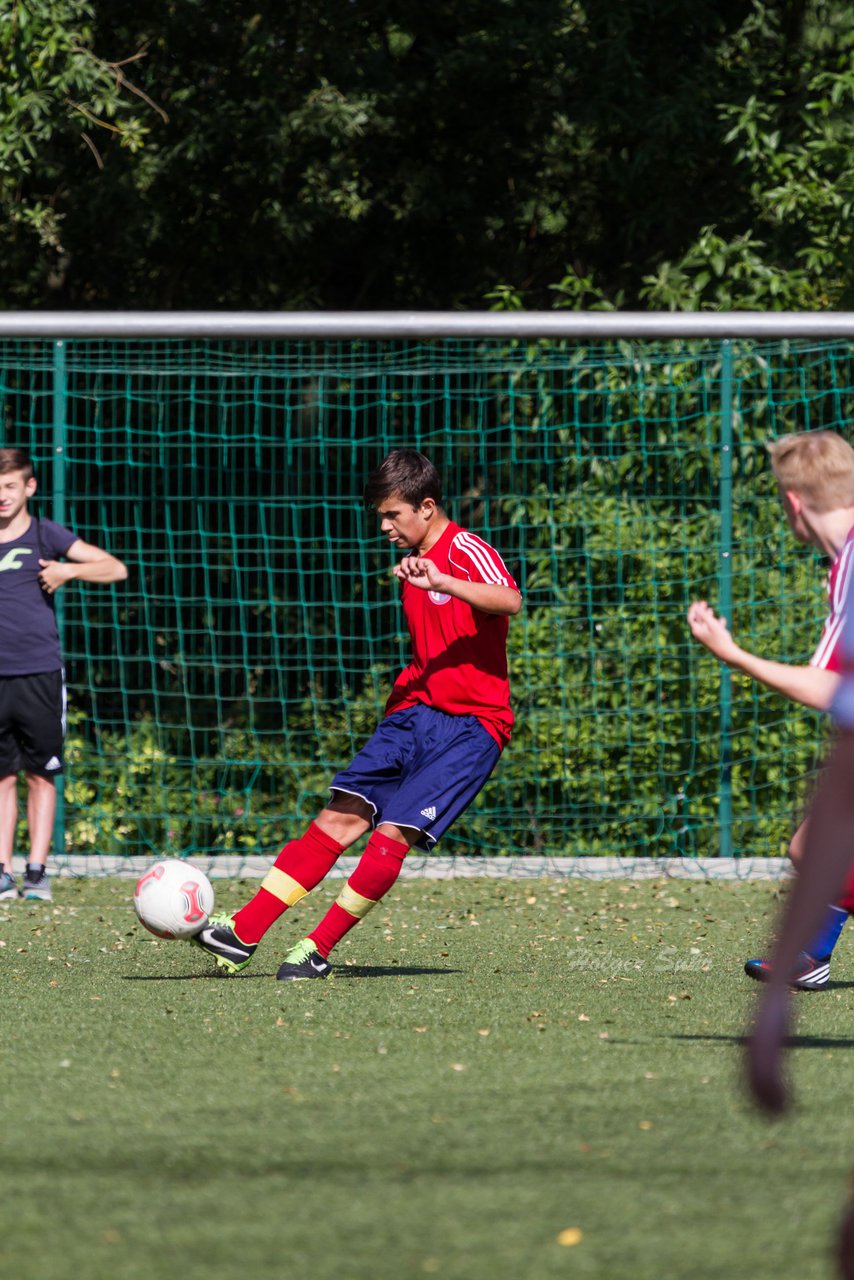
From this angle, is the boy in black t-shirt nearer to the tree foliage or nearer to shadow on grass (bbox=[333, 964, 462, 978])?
shadow on grass (bbox=[333, 964, 462, 978])

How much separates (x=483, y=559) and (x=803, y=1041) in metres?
1.91

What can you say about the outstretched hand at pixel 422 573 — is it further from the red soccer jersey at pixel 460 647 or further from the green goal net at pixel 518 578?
the green goal net at pixel 518 578

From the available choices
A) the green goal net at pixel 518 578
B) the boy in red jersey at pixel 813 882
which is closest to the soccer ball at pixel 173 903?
the boy in red jersey at pixel 813 882

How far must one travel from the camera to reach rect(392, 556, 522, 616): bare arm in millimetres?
5375

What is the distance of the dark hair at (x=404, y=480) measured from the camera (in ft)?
19.0

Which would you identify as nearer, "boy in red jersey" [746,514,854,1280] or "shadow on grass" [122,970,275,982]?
"boy in red jersey" [746,514,854,1280]

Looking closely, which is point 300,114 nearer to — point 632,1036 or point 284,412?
point 284,412

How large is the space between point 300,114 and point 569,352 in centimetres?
292

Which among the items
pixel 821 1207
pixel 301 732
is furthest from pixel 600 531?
pixel 821 1207

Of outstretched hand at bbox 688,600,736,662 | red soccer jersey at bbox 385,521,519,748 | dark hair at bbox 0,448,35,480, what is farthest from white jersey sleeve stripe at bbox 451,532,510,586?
dark hair at bbox 0,448,35,480

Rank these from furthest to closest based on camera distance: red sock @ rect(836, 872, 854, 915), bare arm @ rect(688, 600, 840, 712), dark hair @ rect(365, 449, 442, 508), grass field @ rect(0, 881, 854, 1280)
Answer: dark hair @ rect(365, 449, 442, 508)
red sock @ rect(836, 872, 854, 915)
bare arm @ rect(688, 600, 840, 712)
grass field @ rect(0, 881, 854, 1280)

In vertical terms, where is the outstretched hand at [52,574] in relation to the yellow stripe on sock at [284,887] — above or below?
above

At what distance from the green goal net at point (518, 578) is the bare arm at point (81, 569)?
1.02 m

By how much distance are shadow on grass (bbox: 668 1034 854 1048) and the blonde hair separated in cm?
145
